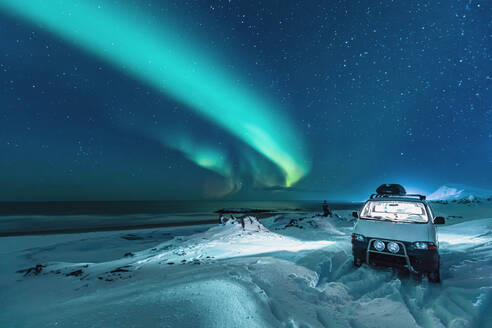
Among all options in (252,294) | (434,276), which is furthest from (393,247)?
(252,294)

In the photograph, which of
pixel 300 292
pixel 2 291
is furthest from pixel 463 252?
pixel 2 291

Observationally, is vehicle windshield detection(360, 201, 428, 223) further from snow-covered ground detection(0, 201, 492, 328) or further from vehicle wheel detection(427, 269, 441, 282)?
snow-covered ground detection(0, 201, 492, 328)

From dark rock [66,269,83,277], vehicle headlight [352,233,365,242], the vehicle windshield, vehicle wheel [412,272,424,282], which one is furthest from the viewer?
dark rock [66,269,83,277]

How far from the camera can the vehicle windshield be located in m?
5.86

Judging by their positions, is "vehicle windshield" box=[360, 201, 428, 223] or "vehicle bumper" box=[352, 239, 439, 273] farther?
"vehicle windshield" box=[360, 201, 428, 223]

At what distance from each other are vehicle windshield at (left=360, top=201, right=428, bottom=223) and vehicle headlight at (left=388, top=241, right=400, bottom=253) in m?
0.85

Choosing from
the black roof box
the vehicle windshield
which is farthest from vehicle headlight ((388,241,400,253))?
the black roof box

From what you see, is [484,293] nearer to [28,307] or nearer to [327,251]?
[327,251]

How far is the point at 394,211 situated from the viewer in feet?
22.6

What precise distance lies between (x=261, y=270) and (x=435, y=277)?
4.14m

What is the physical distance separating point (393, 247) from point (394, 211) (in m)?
2.45

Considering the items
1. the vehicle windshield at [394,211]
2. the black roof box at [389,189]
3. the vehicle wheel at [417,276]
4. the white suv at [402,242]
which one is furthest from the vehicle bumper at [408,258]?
the black roof box at [389,189]

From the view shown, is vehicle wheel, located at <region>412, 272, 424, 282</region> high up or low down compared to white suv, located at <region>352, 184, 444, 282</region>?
down

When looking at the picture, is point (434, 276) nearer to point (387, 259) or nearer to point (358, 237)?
point (387, 259)
